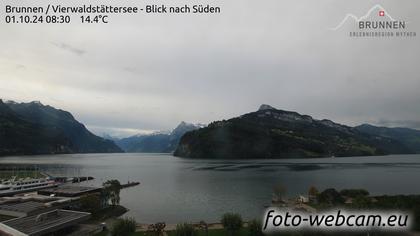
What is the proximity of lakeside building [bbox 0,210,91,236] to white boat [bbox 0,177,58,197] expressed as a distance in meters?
64.8

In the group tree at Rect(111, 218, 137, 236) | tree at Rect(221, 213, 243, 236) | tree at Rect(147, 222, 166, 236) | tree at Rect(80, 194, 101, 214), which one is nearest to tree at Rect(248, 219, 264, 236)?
tree at Rect(221, 213, 243, 236)

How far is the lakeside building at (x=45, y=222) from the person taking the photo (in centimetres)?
4762

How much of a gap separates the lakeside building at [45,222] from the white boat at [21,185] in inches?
2551

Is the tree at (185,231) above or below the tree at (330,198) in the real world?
above

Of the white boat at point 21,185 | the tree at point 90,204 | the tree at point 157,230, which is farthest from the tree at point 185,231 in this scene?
the white boat at point 21,185

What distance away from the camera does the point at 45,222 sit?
5169cm

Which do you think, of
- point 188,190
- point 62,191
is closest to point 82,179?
point 62,191

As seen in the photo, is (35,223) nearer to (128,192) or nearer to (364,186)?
(128,192)

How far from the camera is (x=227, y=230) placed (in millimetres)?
49625

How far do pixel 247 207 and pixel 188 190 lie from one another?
120 feet

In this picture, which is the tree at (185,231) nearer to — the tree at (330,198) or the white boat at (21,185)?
the tree at (330,198)

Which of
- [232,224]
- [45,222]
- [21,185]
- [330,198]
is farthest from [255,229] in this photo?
[21,185]

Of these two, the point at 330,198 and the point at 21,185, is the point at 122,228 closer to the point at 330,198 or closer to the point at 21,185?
the point at 330,198

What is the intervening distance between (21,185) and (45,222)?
247 ft
